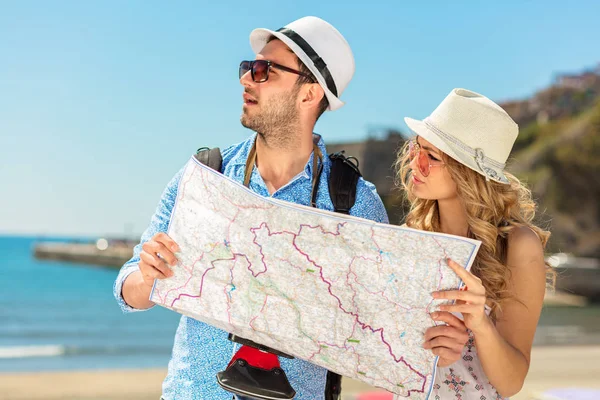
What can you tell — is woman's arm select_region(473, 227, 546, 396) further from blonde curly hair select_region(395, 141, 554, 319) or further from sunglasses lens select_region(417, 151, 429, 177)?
sunglasses lens select_region(417, 151, 429, 177)

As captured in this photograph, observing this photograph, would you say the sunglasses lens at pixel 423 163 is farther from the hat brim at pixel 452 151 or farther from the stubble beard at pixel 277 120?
the stubble beard at pixel 277 120

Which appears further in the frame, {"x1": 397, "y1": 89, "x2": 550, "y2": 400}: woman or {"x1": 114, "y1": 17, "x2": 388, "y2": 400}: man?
{"x1": 114, "y1": 17, "x2": 388, "y2": 400}: man

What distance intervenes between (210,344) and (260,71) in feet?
3.15

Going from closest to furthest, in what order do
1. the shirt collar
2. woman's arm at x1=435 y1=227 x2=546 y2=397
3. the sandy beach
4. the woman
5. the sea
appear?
woman's arm at x1=435 y1=227 x2=546 y2=397
the woman
the shirt collar
the sandy beach
the sea

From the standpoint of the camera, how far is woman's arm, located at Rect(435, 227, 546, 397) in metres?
2.07

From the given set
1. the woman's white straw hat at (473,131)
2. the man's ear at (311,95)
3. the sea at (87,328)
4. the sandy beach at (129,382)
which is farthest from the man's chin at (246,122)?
the sea at (87,328)

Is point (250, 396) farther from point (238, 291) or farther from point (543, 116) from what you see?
point (543, 116)

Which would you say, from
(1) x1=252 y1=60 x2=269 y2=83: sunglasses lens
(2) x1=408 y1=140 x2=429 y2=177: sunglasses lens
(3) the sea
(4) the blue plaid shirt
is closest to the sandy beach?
(3) the sea

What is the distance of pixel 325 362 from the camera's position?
2.10m

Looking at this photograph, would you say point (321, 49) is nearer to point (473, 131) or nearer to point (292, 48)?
point (292, 48)

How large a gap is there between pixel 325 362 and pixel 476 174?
32.8 inches

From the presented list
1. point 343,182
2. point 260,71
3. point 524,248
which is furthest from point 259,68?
point 524,248

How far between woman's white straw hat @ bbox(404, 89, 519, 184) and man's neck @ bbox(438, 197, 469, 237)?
7.7 inches

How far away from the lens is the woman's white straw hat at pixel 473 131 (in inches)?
93.4
